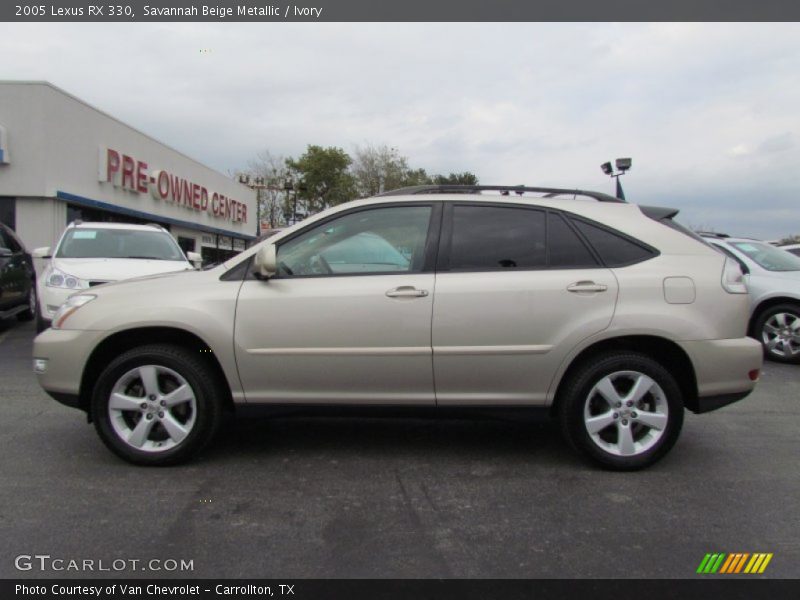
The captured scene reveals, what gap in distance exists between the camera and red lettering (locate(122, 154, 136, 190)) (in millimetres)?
17625

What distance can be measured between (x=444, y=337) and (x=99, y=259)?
5.63 metres

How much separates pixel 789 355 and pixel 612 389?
4.97 m

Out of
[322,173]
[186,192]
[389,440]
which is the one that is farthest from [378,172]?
[389,440]

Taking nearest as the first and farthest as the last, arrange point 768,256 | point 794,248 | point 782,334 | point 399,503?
point 399,503, point 782,334, point 768,256, point 794,248

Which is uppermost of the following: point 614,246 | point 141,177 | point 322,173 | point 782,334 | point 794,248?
point 322,173

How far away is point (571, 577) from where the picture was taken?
97.0 inches

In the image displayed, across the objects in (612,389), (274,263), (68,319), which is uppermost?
(274,263)

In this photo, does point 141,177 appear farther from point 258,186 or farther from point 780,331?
point 780,331

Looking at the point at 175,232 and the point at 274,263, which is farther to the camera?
the point at 175,232

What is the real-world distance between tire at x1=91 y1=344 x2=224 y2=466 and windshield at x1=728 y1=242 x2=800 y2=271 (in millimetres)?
7013

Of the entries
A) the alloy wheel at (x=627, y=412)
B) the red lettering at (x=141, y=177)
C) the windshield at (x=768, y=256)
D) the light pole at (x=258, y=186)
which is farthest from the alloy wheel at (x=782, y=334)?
the light pole at (x=258, y=186)

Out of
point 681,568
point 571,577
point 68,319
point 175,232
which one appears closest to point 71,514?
point 68,319

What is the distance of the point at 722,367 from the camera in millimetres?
3492

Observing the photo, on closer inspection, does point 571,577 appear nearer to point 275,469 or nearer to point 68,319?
point 275,469
